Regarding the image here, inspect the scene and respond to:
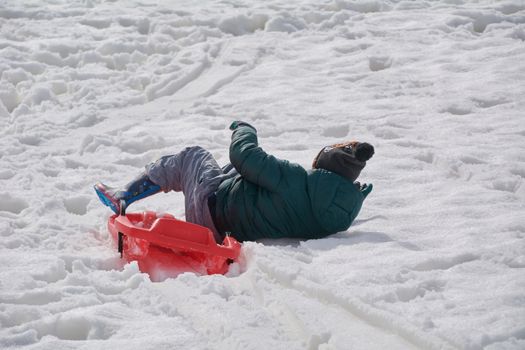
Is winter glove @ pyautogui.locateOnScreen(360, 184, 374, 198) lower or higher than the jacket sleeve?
lower

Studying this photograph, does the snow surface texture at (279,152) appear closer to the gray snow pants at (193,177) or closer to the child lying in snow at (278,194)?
the child lying in snow at (278,194)

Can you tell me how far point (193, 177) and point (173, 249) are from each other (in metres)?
0.69

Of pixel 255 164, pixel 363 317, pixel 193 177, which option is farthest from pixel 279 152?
pixel 363 317

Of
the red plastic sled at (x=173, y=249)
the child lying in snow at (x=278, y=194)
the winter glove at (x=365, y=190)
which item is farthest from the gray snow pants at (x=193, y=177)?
the winter glove at (x=365, y=190)

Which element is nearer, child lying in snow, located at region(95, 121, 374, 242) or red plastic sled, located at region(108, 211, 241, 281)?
red plastic sled, located at region(108, 211, 241, 281)

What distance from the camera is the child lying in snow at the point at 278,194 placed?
159 inches

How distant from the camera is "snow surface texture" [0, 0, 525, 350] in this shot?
3049mm

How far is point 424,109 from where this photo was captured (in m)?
6.68

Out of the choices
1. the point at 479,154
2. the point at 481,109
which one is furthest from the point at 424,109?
the point at 479,154

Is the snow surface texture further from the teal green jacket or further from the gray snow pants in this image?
the gray snow pants

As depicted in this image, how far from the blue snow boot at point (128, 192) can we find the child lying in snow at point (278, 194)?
0.05 m

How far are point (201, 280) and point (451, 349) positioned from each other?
1.25 meters

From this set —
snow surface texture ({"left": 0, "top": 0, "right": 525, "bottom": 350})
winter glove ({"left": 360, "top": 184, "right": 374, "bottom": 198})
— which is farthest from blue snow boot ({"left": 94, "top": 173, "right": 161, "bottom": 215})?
winter glove ({"left": 360, "top": 184, "right": 374, "bottom": 198})

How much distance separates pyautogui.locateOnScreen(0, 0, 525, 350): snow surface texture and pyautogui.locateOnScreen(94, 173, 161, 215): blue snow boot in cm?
18
